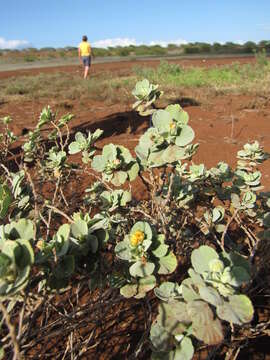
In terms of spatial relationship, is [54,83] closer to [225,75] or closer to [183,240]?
[225,75]

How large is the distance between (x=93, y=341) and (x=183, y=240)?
637 mm

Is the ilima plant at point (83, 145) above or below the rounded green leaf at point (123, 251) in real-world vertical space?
above

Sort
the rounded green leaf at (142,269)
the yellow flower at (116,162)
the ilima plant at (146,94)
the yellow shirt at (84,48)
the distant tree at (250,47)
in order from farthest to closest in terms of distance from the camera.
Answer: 1. the distant tree at (250,47)
2. the yellow shirt at (84,48)
3. the ilima plant at (146,94)
4. the yellow flower at (116,162)
5. the rounded green leaf at (142,269)

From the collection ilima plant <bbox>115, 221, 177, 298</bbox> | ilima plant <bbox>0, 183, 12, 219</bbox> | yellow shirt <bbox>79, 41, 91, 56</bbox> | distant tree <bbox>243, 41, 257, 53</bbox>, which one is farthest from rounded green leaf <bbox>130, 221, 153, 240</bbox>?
distant tree <bbox>243, 41, 257, 53</bbox>

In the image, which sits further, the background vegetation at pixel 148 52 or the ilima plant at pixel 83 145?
the background vegetation at pixel 148 52

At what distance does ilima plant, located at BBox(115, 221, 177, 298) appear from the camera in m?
0.89

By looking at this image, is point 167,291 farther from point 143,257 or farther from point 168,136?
point 168,136

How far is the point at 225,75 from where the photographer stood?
1153 cm

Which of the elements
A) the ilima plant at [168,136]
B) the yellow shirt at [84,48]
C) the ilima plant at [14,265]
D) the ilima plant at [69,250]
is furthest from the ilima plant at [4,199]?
the yellow shirt at [84,48]

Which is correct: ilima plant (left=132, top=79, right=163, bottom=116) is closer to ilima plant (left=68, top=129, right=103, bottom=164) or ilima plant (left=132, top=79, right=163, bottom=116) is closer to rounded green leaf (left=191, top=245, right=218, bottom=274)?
ilima plant (left=68, top=129, right=103, bottom=164)

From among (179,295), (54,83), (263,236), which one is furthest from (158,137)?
(54,83)

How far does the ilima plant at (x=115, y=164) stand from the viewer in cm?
114

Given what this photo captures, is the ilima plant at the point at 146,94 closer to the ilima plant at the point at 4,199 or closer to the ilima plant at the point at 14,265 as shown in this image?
the ilima plant at the point at 4,199

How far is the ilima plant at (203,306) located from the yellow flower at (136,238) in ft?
0.46
